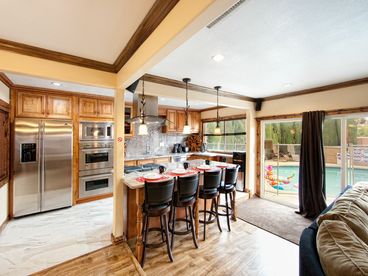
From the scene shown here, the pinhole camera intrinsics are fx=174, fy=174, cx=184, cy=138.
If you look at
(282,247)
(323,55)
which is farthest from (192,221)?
(323,55)

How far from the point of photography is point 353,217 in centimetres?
137

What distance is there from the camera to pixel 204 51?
202 centimetres

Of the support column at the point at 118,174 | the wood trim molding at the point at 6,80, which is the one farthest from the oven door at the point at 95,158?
the support column at the point at 118,174

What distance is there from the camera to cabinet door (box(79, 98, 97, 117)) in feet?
12.9

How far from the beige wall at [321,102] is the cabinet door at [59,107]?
4549mm

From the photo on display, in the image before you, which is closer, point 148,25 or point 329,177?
point 148,25

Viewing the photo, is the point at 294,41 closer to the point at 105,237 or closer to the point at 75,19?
the point at 75,19

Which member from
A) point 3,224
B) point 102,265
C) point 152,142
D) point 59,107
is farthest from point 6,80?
point 152,142

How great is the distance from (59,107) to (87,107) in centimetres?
53

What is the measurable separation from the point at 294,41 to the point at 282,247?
2711 millimetres

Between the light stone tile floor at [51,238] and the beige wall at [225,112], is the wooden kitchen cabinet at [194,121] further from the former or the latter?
the light stone tile floor at [51,238]

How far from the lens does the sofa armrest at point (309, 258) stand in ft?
3.46

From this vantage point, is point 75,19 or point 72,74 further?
point 72,74

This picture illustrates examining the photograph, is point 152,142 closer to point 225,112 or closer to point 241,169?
point 225,112
